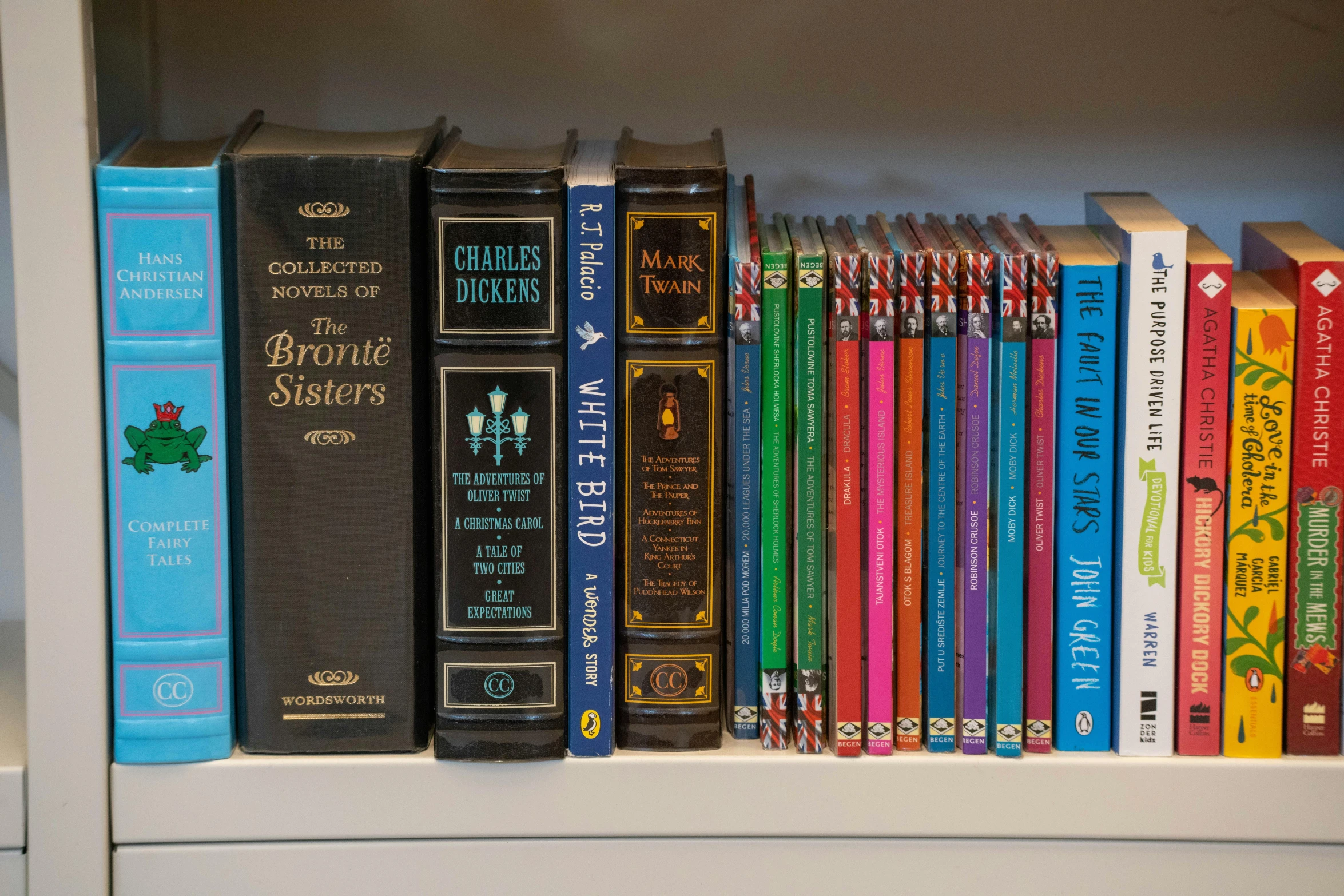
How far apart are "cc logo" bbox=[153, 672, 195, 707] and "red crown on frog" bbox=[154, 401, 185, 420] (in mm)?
163

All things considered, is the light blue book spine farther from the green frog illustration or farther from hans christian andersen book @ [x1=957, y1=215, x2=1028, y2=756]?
hans christian andersen book @ [x1=957, y1=215, x2=1028, y2=756]

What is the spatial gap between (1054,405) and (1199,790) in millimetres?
272

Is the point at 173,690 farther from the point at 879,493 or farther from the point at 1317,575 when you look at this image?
the point at 1317,575

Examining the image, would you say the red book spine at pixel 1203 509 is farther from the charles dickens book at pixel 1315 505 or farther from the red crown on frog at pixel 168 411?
the red crown on frog at pixel 168 411

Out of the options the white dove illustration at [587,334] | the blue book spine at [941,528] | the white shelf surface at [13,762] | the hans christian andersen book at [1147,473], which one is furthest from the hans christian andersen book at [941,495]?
the white shelf surface at [13,762]

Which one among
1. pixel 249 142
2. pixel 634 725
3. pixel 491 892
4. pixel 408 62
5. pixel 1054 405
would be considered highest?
pixel 408 62

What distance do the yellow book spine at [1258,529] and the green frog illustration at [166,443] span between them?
0.65 metres

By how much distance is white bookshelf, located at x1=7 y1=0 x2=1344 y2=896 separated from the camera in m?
0.68

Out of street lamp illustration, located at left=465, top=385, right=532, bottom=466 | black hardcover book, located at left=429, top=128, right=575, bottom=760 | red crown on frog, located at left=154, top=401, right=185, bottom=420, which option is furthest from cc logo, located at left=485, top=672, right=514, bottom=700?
red crown on frog, located at left=154, top=401, right=185, bottom=420

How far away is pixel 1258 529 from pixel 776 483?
31cm

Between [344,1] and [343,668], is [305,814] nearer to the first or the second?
[343,668]

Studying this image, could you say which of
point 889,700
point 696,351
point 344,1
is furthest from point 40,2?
point 889,700

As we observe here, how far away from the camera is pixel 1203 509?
70cm

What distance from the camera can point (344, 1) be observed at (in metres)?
0.90
